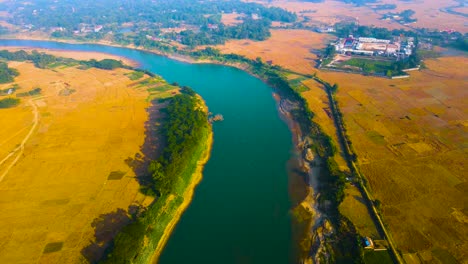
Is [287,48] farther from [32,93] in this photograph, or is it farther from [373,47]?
[32,93]

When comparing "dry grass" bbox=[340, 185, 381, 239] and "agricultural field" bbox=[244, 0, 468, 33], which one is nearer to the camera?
"dry grass" bbox=[340, 185, 381, 239]

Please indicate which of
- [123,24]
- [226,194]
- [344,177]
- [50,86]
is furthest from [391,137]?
[123,24]

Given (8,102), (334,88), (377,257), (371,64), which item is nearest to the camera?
(377,257)

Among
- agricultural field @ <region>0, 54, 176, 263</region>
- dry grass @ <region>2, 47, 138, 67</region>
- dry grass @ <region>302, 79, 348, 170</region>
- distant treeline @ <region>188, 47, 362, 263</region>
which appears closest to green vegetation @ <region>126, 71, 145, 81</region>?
agricultural field @ <region>0, 54, 176, 263</region>

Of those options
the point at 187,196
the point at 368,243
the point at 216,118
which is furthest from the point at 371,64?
the point at 187,196

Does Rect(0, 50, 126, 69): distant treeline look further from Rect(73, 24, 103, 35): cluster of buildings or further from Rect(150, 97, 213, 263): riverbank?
Rect(150, 97, 213, 263): riverbank

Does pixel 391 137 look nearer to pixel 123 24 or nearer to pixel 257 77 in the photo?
pixel 257 77

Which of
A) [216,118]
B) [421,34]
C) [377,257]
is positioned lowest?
[377,257]
